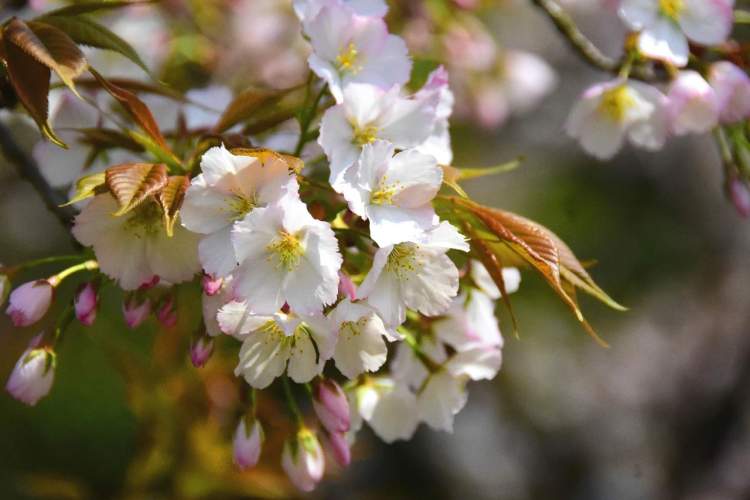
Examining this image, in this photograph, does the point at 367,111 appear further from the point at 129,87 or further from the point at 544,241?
the point at 129,87

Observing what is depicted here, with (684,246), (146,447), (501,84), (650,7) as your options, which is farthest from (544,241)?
(684,246)

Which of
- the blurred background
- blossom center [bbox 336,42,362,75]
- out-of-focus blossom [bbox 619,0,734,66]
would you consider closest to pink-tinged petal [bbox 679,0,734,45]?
out-of-focus blossom [bbox 619,0,734,66]

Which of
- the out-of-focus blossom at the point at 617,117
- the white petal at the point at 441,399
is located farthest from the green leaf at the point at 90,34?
the out-of-focus blossom at the point at 617,117

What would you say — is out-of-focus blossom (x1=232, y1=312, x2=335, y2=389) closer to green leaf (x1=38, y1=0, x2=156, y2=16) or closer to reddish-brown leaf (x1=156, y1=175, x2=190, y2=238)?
reddish-brown leaf (x1=156, y1=175, x2=190, y2=238)

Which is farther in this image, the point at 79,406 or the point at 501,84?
the point at 79,406

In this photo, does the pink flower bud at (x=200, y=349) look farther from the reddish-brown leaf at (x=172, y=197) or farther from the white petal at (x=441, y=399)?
the white petal at (x=441, y=399)

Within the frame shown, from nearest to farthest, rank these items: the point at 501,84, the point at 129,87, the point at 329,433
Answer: the point at 329,433 → the point at 129,87 → the point at 501,84
